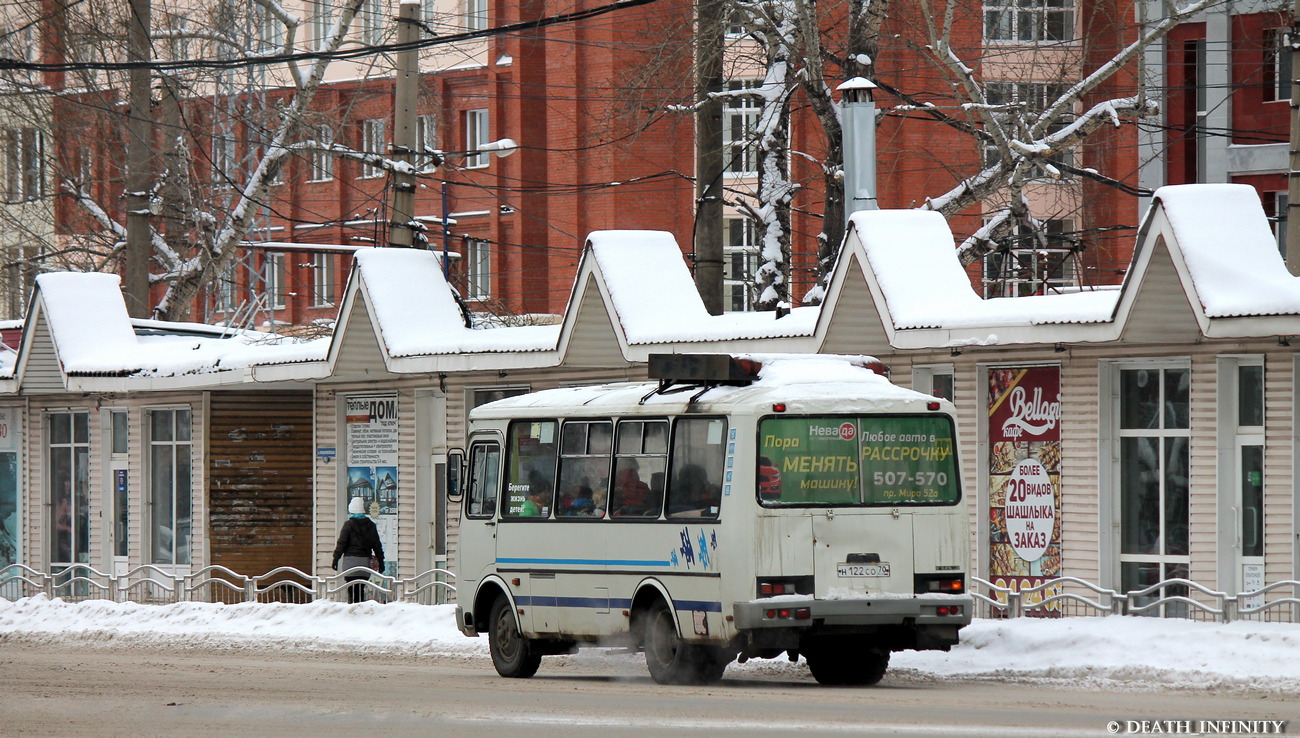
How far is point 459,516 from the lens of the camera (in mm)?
18953

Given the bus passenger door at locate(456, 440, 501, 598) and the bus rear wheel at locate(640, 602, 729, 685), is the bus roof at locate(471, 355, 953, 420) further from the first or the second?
the bus rear wheel at locate(640, 602, 729, 685)

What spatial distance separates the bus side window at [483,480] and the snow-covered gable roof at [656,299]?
4.42 meters

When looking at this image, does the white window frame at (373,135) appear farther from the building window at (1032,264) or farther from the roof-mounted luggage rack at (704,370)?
the roof-mounted luggage rack at (704,370)

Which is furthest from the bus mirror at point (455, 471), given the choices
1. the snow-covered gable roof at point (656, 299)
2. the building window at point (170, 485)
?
the building window at point (170, 485)

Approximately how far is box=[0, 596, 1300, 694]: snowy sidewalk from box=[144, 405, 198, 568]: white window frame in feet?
20.9

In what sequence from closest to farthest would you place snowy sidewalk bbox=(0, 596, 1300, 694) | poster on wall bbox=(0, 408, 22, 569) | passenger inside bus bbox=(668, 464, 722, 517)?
1. passenger inside bus bbox=(668, 464, 722, 517)
2. snowy sidewalk bbox=(0, 596, 1300, 694)
3. poster on wall bbox=(0, 408, 22, 569)

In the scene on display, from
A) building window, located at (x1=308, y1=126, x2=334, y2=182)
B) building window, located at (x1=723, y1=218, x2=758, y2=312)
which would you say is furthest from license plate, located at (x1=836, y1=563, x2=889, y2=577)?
building window, located at (x1=723, y1=218, x2=758, y2=312)

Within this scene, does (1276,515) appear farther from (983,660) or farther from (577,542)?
(577,542)

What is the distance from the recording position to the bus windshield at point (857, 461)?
15.2m

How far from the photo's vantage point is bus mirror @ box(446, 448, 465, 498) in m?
18.8

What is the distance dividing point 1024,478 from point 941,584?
5611mm

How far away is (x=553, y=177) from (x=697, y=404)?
141 feet

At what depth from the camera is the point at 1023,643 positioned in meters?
17.4

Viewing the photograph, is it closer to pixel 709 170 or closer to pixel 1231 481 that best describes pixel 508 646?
pixel 1231 481
